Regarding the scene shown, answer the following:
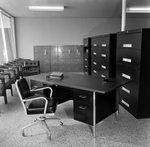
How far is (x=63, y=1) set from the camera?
5.51 m

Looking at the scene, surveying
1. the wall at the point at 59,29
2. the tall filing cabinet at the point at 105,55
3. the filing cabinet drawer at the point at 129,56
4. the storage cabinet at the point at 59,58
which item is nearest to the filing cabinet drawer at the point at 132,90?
the filing cabinet drawer at the point at 129,56

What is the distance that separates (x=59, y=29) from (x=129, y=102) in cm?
632

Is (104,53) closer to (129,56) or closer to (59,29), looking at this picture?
(129,56)

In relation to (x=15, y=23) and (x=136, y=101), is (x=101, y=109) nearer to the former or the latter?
(x=136, y=101)

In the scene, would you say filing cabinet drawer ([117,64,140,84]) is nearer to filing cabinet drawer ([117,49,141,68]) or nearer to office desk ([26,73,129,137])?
filing cabinet drawer ([117,49,141,68])

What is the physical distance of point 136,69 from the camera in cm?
304

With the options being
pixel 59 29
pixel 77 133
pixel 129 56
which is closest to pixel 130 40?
pixel 129 56

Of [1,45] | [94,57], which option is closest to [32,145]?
[94,57]

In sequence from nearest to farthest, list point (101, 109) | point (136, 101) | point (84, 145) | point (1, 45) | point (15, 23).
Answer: point (84, 145) < point (101, 109) < point (136, 101) < point (1, 45) < point (15, 23)

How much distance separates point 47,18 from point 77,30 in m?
1.66

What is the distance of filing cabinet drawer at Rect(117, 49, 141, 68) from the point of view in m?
2.98

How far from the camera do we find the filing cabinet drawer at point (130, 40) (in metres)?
2.93

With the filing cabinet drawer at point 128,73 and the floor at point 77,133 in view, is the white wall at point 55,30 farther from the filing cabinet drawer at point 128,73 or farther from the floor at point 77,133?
the floor at point 77,133

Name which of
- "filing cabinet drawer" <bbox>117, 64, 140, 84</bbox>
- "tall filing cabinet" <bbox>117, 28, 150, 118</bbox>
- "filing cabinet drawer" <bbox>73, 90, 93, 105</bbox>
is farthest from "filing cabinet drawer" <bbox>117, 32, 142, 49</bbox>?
"filing cabinet drawer" <bbox>73, 90, 93, 105</bbox>
